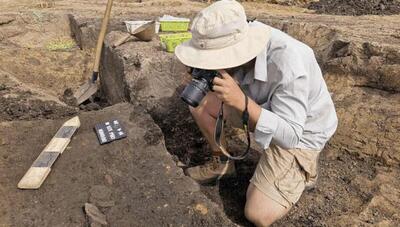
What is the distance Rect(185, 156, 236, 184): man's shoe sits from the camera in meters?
3.06

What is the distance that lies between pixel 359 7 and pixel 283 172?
6.01m

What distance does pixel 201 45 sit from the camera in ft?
7.20

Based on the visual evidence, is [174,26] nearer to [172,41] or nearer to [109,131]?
[172,41]

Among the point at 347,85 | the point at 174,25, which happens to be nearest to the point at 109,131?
the point at 174,25

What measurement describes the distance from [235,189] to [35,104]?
75.8 inches

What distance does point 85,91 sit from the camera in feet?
14.8

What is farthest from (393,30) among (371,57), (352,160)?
(352,160)

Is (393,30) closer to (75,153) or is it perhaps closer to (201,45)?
(201,45)

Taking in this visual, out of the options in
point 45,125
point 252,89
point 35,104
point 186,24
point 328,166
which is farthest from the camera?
point 186,24

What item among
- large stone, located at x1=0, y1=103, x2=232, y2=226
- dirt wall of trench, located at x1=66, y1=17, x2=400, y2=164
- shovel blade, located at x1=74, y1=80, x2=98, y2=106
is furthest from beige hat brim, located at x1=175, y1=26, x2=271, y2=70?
shovel blade, located at x1=74, y1=80, x2=98, y2=106

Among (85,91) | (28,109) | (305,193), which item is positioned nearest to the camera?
(305,193)

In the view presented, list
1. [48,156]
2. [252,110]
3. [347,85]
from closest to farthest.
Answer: [252,110] < [48,156] < [347,85]

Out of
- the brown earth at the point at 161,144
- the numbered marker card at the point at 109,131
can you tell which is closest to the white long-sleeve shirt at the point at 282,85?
the brown earth at the point at 161,144

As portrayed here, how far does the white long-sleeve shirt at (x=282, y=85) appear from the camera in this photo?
7.40ft
